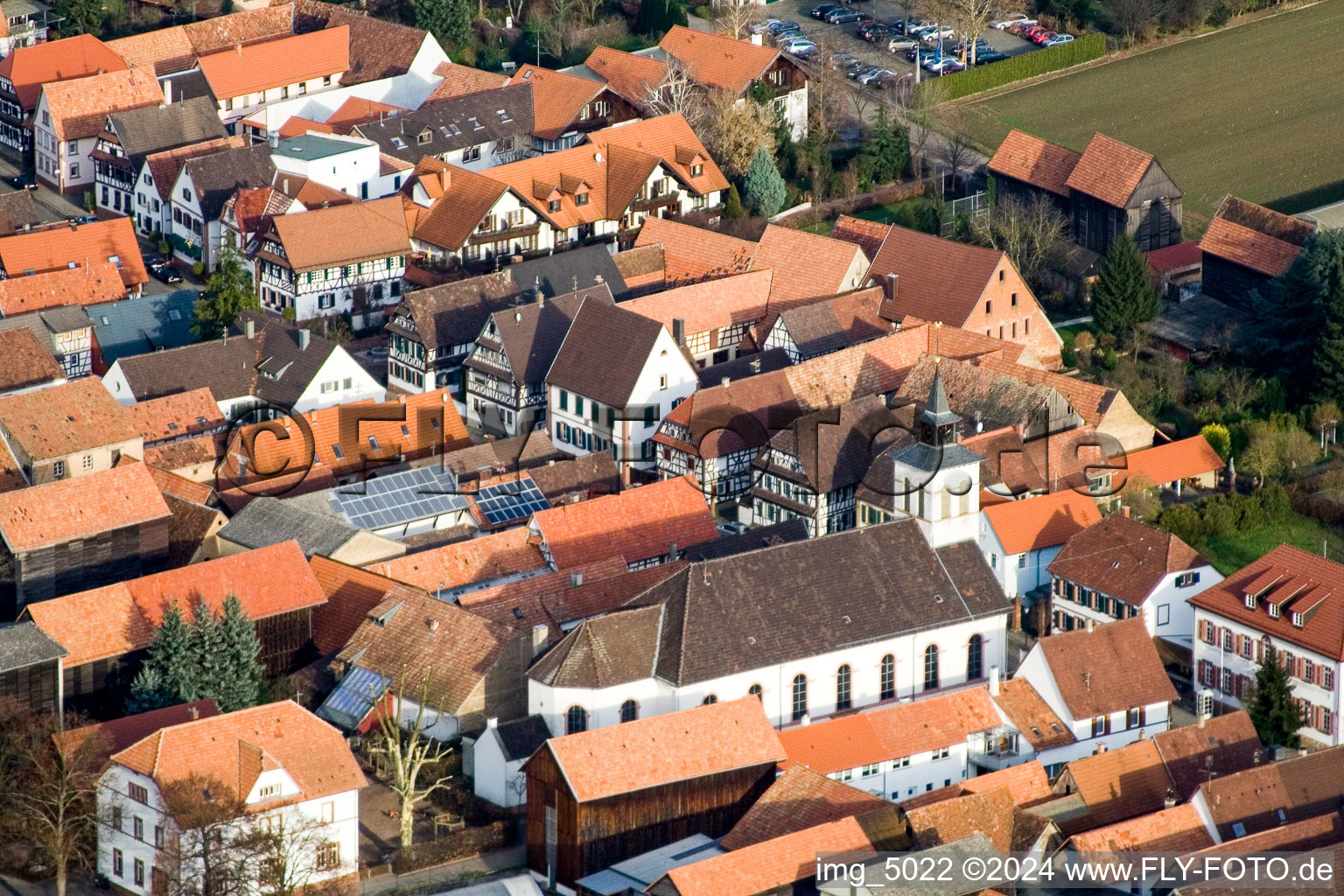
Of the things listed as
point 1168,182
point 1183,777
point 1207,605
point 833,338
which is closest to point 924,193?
point 1168,182

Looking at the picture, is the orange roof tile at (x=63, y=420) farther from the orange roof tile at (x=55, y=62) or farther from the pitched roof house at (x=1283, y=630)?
the pitched roof house at (x=1283, y=630)

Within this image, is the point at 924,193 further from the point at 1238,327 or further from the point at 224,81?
the point at 224,81

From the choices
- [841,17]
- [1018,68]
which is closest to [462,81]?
[841,17]

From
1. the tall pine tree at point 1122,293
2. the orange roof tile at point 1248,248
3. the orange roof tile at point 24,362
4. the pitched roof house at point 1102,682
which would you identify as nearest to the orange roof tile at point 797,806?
the pitched roof house at point 1102,682

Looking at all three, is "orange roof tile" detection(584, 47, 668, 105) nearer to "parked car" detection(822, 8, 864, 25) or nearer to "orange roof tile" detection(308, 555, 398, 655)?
"parked car" detection(822, 8, 864, 25)

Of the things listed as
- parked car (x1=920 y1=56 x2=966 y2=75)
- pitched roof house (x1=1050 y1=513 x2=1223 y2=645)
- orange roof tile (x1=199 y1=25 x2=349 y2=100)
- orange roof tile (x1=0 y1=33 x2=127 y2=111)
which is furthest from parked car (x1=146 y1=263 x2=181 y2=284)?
pitched roof house (x1=1050 y1=513 x2=1223 y2=645)

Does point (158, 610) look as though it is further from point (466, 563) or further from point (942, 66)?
point (942, 66)
